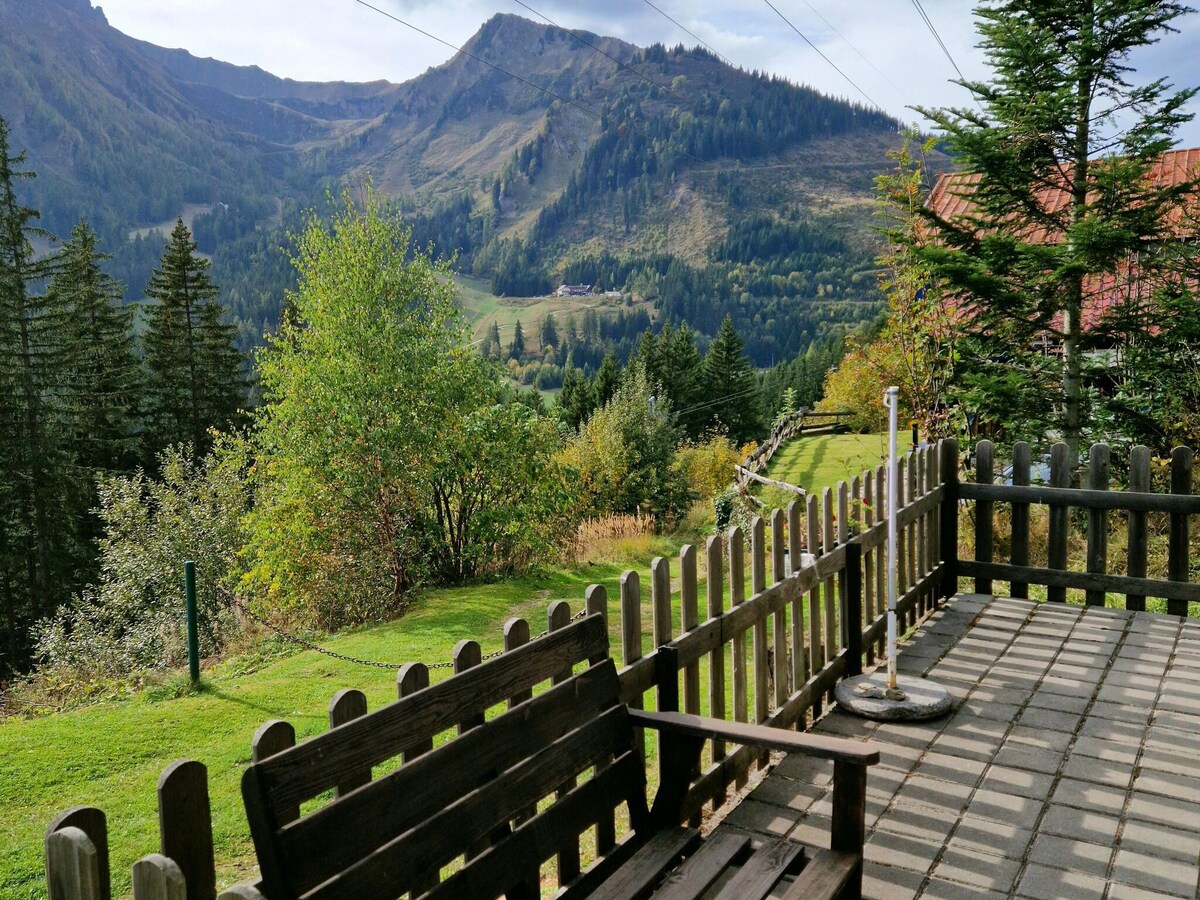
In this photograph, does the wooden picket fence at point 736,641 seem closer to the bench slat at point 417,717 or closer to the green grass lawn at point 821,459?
the bench slat at point 417,717

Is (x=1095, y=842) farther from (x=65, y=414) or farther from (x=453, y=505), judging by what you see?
(x=65, y=414)

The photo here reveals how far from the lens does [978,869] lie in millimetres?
3104

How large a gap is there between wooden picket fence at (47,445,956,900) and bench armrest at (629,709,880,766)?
0.91 ft

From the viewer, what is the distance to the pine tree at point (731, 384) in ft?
189

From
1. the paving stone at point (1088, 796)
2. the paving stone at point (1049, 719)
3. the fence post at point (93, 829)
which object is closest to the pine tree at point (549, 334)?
the paving stone at point (1049, 719)

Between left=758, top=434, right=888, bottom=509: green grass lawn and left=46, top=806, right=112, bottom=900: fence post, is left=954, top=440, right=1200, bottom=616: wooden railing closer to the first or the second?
left=46, top=806, right=112, bottom=900: fence post

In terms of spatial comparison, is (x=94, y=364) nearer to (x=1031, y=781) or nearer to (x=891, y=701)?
(x=891, y=701)

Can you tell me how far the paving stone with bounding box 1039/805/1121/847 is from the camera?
130 inches

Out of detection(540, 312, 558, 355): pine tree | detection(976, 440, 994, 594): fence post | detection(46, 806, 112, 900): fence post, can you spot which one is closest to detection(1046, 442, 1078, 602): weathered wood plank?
detection(976, 440, 994, 594): fence post

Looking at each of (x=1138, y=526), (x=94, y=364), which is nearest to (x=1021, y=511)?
(x=1138, y=526)

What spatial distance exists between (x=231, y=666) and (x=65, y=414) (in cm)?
3053

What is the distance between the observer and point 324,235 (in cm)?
1476

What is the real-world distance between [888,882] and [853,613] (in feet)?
6.39

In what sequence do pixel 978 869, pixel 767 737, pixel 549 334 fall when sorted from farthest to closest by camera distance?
pixel 549 334 → pixel 978 869 → pixel 767 737
